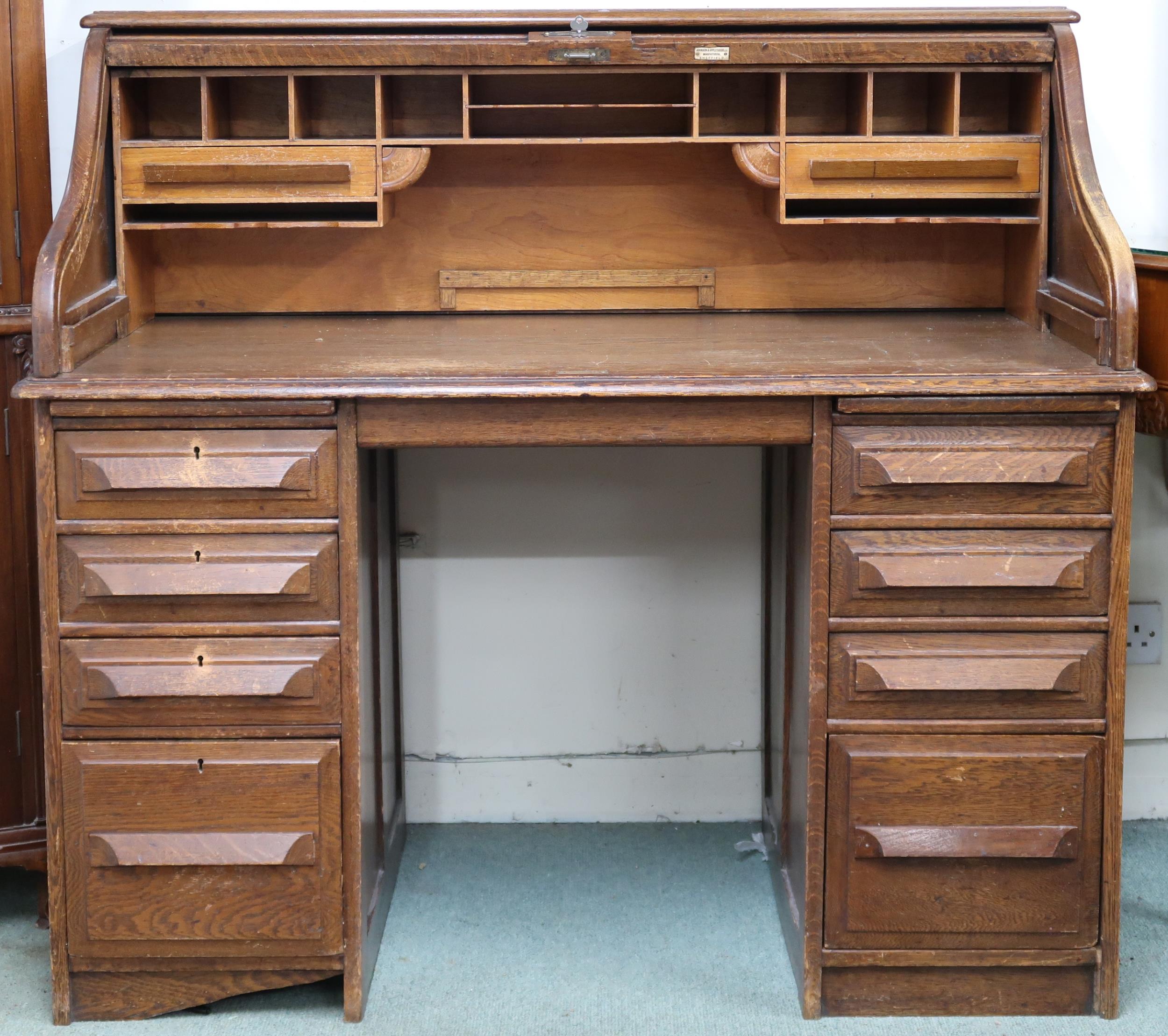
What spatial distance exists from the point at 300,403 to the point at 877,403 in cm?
85

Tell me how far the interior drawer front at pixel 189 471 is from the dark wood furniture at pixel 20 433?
0.37 metres

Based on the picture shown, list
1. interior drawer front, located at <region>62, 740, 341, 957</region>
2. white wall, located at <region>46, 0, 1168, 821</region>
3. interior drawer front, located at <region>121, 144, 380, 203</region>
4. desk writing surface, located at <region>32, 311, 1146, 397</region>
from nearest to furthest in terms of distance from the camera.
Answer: desk writing surface, located at <region>32, 311, 1146, 397</region> < interior drawer front, located at <region>62, 740, 341, 957</region> < interior drawer front, located at <region>121, 144, 380, 203</region> < white wall, located at <region>46, 0, 1168, 821</region>

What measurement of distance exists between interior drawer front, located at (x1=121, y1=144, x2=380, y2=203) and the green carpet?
129 centimetres

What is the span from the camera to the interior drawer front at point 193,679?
212cm

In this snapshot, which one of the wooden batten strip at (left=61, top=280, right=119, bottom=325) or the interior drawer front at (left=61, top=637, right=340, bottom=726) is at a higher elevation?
the wooden batten strip at (left=61, top=280, right=119, bottom=325)

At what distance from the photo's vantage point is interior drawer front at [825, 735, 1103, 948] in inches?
85.1

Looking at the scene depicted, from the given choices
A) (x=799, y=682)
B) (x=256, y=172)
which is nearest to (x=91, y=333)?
(x=256, y=172)

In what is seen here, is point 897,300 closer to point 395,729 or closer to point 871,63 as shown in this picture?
point 871,63

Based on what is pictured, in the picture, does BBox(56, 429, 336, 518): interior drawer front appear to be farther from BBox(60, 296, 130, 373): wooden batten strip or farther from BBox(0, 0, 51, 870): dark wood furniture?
BBox(0, 0, 51, 870): dark wood furniture

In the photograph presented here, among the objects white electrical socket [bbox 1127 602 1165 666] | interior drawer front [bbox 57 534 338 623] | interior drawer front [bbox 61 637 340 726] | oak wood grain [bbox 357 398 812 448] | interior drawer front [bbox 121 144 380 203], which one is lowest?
white electrical socket [bbox 1127 602 1165 666]

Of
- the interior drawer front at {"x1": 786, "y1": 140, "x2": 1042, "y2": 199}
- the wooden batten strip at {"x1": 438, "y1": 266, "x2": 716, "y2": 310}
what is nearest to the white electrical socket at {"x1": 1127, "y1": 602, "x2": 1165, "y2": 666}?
the interior drawer front at {"x1": 786, "y1": 140, "x2": 1042, "y2": 199}

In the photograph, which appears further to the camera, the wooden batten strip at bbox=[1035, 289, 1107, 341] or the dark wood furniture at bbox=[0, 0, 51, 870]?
the dark wood furniture at bbox=[0, 0, 51, 870]

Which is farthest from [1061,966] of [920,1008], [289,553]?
[289,553]

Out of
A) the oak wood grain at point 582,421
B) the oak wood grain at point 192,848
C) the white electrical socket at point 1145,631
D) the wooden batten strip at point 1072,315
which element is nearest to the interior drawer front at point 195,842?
the oak wood grain at point 192,848
